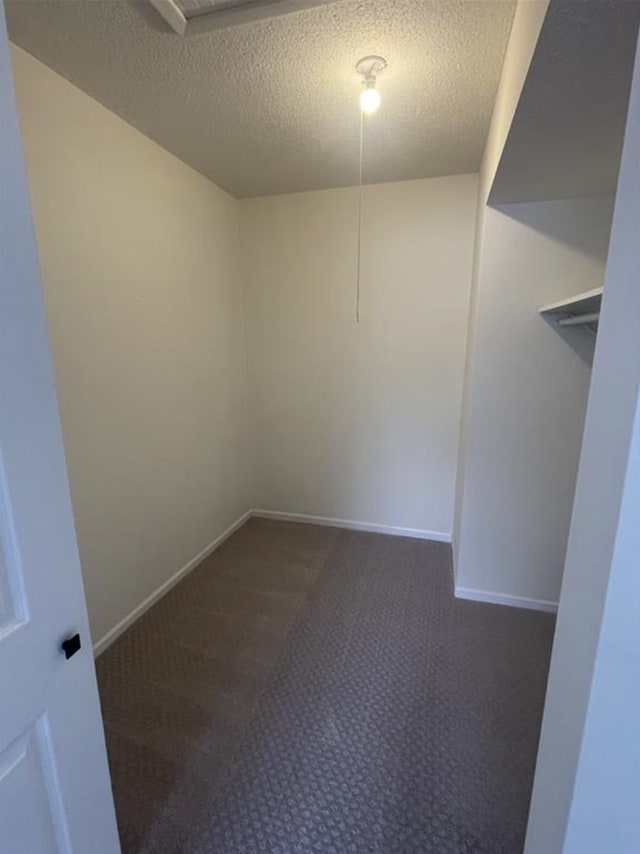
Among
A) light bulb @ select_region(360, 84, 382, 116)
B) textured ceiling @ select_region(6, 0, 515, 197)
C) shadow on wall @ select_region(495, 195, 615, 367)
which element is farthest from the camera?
shadow on wall @ select_region(495, 195, 615, 367)

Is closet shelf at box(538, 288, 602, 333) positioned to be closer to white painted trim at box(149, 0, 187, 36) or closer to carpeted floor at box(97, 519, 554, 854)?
carpeted floor at box(97, 519, 554, 854)

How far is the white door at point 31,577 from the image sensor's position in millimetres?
663

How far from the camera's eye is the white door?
66 centimetres

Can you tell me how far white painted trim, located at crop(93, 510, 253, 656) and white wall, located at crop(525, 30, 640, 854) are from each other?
2075mm

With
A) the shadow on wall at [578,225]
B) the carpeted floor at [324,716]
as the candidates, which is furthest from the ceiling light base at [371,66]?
the carpeted floor at [324,716]

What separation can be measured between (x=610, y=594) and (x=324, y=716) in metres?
1.52

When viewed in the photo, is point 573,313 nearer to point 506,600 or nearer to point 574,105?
point 574,105

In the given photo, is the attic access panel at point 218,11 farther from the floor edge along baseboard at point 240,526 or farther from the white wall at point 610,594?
the floor edge along baseboard at point 240,526

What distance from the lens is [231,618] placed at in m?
2.26

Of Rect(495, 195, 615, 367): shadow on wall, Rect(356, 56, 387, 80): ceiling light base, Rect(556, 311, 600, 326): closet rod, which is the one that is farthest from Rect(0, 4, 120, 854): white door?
Rect(495, 195, 615, 367): shadow on wall

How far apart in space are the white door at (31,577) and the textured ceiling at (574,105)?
117 centimetres

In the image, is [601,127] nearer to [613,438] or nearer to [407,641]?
[613,438]

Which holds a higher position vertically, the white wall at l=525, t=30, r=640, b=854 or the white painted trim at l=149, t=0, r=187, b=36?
the white painted trim at l=149, t=0, r=187, b=36

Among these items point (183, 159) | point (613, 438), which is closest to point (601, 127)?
point (613, 438)
